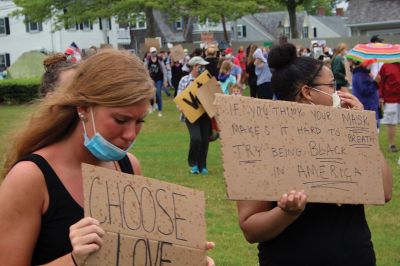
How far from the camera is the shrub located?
2634 cm

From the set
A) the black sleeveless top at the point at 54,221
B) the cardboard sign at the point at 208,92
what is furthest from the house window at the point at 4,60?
the black sleeveless top at the point at 54,221

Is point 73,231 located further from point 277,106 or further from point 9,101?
point 9,101

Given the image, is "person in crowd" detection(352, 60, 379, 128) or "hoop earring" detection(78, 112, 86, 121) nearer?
"hoop earring" detection(78, 112, 86, 121)

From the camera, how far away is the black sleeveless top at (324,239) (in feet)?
10.2

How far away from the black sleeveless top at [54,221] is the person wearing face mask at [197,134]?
7.78m

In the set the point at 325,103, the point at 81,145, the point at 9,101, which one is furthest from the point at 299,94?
the point at 9,101

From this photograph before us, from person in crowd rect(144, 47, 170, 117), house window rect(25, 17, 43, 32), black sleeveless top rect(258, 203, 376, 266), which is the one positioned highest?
black sleeveless top rect(258, 203, 376, 266)

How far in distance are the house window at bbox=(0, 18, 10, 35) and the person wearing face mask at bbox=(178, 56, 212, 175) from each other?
4357 centimetres

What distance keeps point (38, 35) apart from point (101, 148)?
4869cm

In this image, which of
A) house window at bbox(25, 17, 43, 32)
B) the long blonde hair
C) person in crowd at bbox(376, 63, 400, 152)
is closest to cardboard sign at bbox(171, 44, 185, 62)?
person in crowd at bbox(376, 63, 400, 152)

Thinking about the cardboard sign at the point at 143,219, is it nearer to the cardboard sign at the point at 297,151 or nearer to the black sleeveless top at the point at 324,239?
the cardboard sign at the point at 297,151

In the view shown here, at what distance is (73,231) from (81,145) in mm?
470

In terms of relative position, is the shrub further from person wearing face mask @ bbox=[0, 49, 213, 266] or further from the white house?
person wearing face mask @ bbox=[0, 49, 213, 266]

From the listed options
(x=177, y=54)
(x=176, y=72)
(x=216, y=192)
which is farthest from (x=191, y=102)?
(x=177, y=54)
